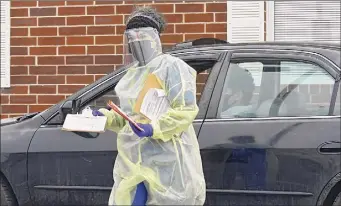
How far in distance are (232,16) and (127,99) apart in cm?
428

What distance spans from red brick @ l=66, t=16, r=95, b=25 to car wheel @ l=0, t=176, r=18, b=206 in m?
3.37

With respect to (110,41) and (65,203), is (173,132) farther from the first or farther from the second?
(110,41)

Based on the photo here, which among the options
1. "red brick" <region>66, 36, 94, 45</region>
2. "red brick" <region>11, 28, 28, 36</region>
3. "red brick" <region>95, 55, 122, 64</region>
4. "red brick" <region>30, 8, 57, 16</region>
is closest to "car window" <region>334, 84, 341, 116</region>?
"red brick" <region>95, 55, 122, 64</region>

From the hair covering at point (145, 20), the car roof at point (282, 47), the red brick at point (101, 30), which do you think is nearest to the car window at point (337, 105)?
the car roof at point (282, 47)

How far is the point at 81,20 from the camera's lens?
7719 mm

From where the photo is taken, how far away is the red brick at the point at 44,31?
25.5ft

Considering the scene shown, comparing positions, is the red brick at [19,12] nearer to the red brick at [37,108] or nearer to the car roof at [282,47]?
the red brick at [37,108]

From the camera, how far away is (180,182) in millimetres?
3295

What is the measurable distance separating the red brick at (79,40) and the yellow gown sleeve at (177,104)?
4526 mm

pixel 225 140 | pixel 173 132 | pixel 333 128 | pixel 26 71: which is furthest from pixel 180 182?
pixel 26 71

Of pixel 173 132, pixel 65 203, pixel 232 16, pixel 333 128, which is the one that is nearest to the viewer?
pixel 173 132

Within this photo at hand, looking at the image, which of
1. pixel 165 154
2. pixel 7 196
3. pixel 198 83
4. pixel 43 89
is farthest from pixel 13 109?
pixel 165 154

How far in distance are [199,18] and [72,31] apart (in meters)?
1.52

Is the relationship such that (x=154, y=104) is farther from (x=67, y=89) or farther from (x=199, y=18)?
(x=67, y=89)
